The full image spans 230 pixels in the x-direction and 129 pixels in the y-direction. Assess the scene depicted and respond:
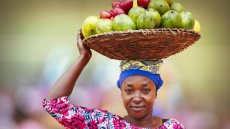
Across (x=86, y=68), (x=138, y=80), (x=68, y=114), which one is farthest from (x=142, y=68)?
(x=86, y=68)

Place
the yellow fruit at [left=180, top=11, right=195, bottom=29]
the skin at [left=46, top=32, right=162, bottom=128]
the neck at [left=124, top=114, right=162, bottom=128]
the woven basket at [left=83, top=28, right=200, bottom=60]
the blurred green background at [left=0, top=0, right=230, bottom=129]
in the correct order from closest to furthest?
the woven basket at [left=83, top=28, right=200, bottom=60]
the yellow fruit at [left=180, top=11, right=195, bottom=29]
the skin at [left=46, top=32, right=162, bottom=128]
the neck at [left=124, top=114, right=162, bottom=128]
the blurred green background at [left=0, top=0, right=230, bottom=129]

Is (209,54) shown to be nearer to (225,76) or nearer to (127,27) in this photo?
(225,76)

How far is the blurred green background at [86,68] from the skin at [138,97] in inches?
85.2

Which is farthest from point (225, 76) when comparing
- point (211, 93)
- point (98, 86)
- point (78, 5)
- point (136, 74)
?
point (136, 74)

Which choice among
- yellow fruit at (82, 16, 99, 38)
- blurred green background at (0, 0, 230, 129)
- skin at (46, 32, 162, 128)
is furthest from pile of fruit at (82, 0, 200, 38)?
blurred green background at (0, 0, 230, 129)

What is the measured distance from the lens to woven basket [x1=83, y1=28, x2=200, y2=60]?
229cm

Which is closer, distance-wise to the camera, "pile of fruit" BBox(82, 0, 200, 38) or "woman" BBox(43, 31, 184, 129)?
"pile of fruit" BBox(82, 0, 200, 38)

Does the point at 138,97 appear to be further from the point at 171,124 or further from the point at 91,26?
the point at 91,26

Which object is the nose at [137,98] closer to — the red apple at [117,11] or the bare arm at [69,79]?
the bare arm at [69,79]

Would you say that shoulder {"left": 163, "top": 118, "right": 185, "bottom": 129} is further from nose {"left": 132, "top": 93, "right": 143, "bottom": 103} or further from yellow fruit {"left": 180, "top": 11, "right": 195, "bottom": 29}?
yellow fruit {"left": 180, "top": 11, "right": 195, "bottom": 29}

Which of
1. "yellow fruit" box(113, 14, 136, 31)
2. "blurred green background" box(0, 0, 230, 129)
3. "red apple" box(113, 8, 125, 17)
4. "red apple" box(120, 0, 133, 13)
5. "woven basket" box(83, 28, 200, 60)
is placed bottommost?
"blurred green background" box(0, 0, 230, 129)

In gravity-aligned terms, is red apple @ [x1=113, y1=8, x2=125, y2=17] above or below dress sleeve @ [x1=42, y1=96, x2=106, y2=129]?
above

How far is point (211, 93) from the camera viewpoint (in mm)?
4984

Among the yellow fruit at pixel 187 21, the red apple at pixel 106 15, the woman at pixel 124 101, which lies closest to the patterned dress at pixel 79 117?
the woman at pixel 124 101
